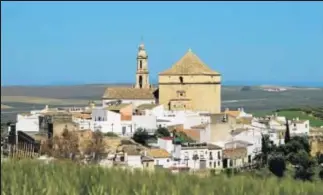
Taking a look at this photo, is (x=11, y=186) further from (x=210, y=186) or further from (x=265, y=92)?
(x=265, y=92)

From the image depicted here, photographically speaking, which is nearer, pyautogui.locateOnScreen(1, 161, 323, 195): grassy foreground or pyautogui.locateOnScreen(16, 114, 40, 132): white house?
pyautogui.locateOnScreen(1, 161, 323, 195): grassy foreground

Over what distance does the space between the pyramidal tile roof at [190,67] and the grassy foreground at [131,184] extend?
28.3 meters

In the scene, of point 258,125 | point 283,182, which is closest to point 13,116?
point 258,125

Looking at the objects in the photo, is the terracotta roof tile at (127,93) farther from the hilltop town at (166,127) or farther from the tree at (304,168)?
the tree at (304,168)

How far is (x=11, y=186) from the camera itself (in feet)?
14.9

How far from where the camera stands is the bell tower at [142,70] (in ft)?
114

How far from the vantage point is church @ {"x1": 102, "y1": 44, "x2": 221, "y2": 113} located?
105ft

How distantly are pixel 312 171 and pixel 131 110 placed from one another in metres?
20.6

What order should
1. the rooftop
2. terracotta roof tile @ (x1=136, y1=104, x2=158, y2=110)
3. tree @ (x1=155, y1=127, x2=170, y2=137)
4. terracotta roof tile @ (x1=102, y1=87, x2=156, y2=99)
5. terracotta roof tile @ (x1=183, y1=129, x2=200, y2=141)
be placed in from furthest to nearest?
terracotta roof tile @ (x1=102, y1=87, x2=156, y2=99)
terracotta roof tile @ (x1=136, y1=104, x2=158, y2=110)
terracotta roof tile @ (x1=183, y1=129, x2=200, y2=141)
tree @ (x1=155, y1=127, x2=170, y2=137)
the rooftop

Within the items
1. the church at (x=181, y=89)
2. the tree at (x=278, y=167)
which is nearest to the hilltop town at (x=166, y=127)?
the church at (x=181, y=89)

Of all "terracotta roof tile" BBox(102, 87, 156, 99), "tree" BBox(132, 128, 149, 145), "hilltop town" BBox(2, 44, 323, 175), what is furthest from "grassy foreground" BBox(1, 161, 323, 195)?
"terracotta roof tile" BBox(102, 87, 156, 99)

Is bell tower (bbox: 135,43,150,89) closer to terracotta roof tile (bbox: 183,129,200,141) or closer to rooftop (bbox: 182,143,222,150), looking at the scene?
terracotta roof tile (bbox: 183,129,200,141)

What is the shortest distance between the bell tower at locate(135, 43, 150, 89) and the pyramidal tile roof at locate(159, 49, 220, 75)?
134 centimetres

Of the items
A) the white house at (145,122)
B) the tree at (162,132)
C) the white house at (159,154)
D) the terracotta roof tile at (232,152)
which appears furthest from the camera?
the white house at (145,122)
